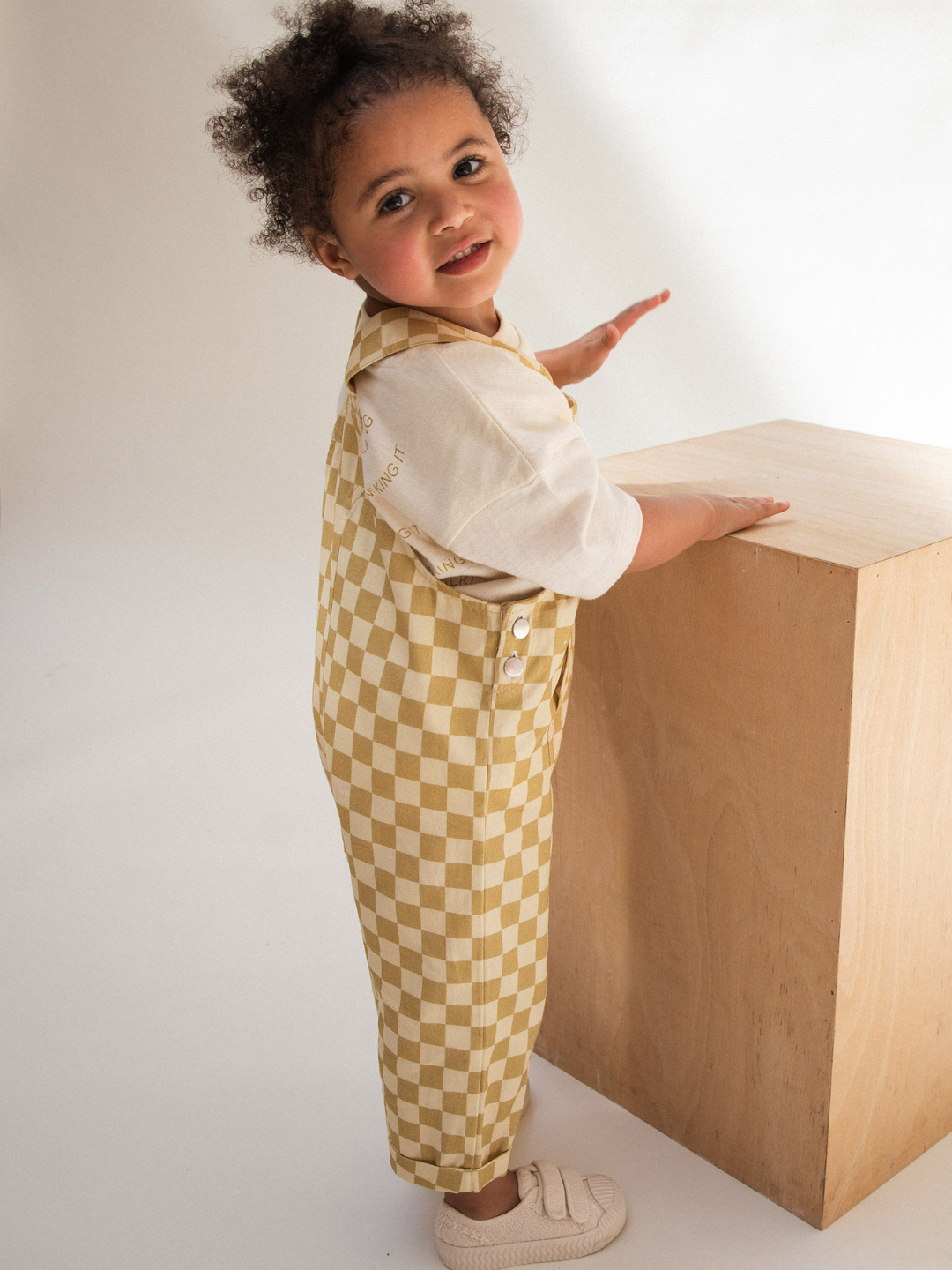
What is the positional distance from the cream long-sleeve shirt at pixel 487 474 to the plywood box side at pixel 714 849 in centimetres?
16

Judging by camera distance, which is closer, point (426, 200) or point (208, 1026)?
point (426, 200)

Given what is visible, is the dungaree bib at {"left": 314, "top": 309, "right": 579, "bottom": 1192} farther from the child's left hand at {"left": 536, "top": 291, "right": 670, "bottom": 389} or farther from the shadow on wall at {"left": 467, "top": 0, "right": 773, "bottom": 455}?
the shadow on wall at {"left": 467, "top": 0, "right": 773, "bottom": 455}

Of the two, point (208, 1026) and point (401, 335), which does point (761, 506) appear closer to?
point (401, 335)

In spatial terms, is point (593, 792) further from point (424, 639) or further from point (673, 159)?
point (673, 159)

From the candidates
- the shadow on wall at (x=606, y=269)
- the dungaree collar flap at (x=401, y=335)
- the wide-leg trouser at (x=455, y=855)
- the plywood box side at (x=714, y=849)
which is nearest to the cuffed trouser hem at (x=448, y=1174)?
the wide-leg trouser at (x=455, y=855)

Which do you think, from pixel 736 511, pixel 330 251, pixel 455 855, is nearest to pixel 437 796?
pixel 455 855

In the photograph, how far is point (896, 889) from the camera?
3.86 ft

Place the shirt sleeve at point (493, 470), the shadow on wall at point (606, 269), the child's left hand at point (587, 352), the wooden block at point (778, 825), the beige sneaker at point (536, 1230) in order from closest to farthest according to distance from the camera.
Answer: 1. the shirt sleeve at point (493, 470)
2. the wooden block at point (778, 825)
3. the beige sneaker at point (536, 1230)
4. the child's left hand at point (587, 352)
5. the shadow on wall at point (606, 269)

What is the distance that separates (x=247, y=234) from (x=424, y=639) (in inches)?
60.1

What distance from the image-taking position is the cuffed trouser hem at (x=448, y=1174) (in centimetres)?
118

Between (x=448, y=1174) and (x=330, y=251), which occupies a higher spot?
(x=330, y=251)

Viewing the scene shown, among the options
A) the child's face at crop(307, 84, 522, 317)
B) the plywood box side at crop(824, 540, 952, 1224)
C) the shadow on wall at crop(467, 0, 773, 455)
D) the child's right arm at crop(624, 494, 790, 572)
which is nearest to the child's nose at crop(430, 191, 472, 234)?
the child's face at crop(307, 84, 522, 317)

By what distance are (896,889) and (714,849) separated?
0.15 m

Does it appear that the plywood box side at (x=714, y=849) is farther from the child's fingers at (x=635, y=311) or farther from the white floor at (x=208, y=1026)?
the child's fingers at (x=635, y=311)
